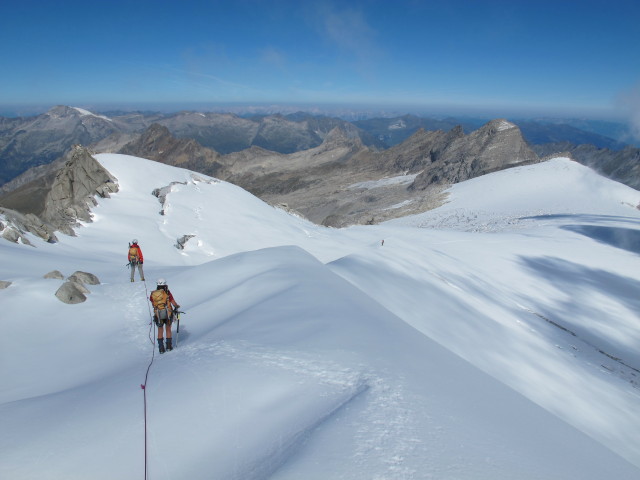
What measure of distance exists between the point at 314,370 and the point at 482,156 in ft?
323

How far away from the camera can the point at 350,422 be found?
4871mm

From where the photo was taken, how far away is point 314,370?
20.6 feet

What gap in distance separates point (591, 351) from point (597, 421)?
6.48 m

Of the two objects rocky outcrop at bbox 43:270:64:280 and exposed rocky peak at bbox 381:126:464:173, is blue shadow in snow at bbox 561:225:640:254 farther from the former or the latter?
exposed rocky peak at bbox 381:126:464:173

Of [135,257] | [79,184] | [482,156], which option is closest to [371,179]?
[482,156]

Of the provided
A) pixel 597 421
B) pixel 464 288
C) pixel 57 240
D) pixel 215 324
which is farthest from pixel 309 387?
pixel 57 240

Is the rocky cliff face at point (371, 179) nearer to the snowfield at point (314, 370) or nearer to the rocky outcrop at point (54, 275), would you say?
the snowfield at point (314, 370)

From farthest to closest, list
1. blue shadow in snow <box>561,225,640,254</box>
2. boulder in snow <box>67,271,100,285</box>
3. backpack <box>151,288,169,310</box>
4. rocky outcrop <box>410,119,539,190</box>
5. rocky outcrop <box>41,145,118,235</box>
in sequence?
1. rocky outcrop <box>410,119,539,190</box>
2. blue shadow in snow <box>561,225,640,254</box>
3. rocky outcrop <box>41,145,118,235</box>
4. boulder in snow <box>67,271,100,285</box>
5. backpack <box>151,288,169,310</box>

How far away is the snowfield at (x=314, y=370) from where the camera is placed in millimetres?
4633

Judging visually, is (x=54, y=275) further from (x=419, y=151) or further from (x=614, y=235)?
(x=419, y=151)

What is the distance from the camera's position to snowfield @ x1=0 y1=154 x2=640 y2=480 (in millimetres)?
4633

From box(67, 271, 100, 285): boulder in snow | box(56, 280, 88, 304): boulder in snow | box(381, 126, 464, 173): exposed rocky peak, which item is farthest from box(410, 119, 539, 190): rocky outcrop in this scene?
box(56, 280, 88, 304): boulder in snow

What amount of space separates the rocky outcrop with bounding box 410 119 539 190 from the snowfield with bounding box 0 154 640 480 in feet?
239

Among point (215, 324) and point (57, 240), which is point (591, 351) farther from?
point (57, 240)
